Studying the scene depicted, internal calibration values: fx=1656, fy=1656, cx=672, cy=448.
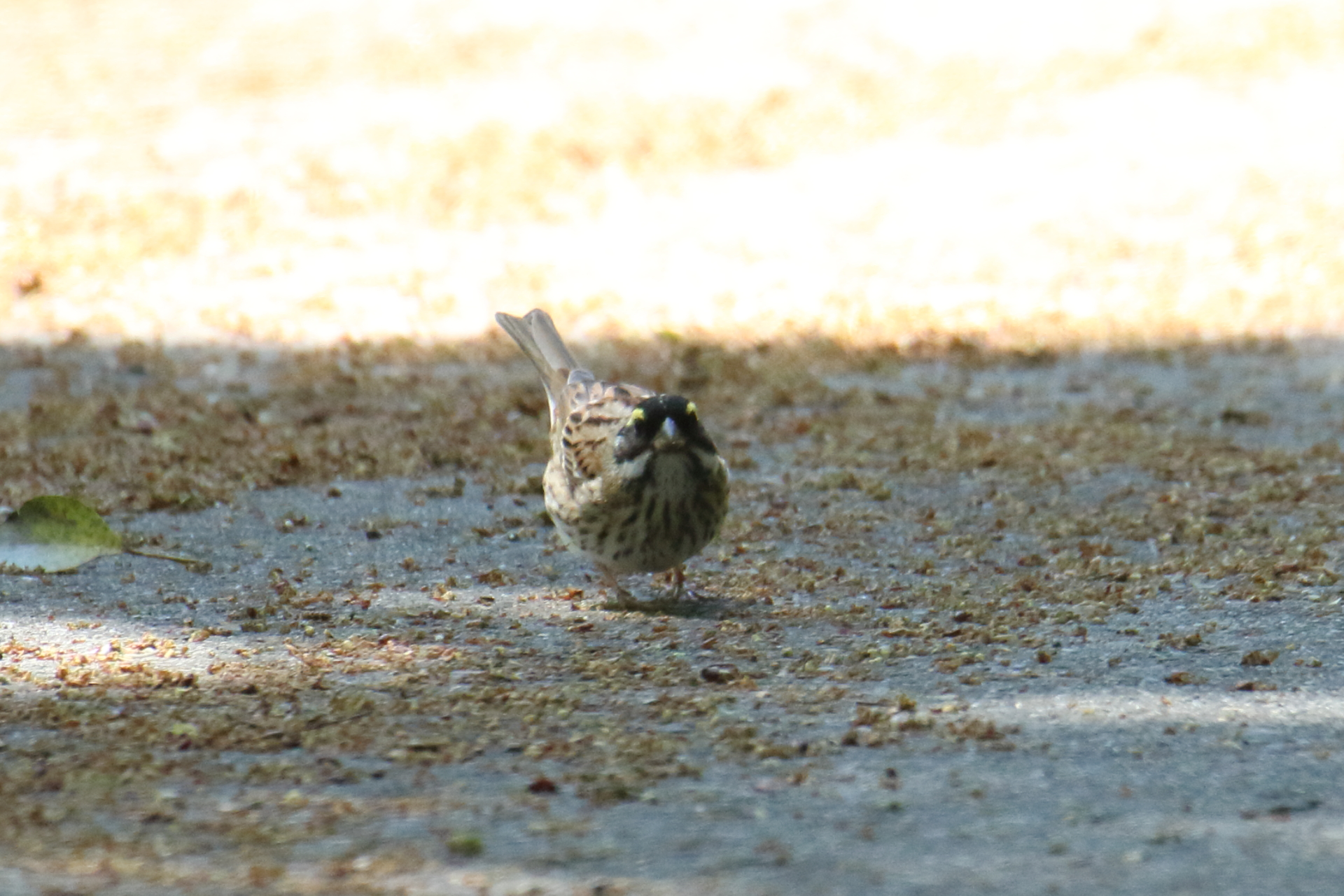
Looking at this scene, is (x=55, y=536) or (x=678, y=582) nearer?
(x=678, y=582)

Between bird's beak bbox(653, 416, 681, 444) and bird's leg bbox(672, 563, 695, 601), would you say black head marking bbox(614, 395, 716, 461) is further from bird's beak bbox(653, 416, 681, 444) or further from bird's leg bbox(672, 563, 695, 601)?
bird's leg bbox(672, 563, 695, 601)

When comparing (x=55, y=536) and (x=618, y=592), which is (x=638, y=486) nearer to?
(x=618, y=592)

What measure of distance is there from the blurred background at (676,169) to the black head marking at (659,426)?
16.8ft

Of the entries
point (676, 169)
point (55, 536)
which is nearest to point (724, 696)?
point (55, 536)

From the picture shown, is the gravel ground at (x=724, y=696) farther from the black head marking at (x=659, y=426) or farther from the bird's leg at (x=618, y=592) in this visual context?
the black head marking at (x=659, y=426)

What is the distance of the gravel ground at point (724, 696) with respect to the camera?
3070mm

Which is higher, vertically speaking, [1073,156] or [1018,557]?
[1073,156]

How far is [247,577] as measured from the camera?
17.7 ft

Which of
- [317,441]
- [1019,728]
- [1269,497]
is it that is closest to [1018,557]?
[1269,497]

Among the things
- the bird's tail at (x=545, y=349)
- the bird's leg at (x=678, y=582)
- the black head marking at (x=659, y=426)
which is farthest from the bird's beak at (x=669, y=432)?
the bird's tail at (x=545, y=349)

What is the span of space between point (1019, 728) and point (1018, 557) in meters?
1.89

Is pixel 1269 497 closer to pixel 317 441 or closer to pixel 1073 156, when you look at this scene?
pixel 317 441

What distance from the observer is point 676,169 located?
12.6 metres

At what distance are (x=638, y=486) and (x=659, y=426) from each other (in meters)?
0.19
